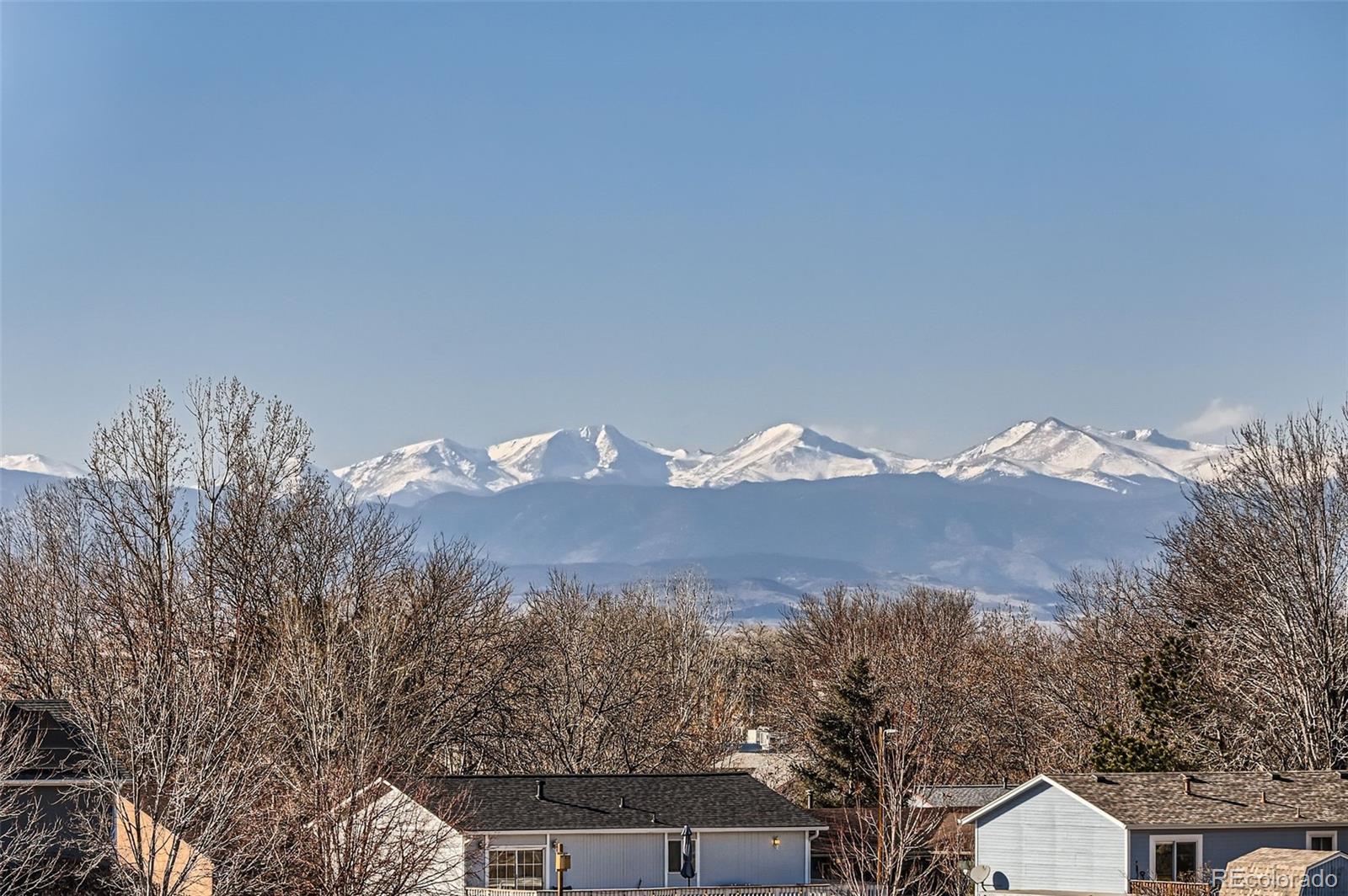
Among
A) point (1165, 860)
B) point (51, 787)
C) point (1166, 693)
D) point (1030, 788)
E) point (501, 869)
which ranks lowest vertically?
point (501, 869)

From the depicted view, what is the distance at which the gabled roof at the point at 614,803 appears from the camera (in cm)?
4612

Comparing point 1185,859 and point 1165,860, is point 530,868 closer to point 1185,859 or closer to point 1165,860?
point 1165,860

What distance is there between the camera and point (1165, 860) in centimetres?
4672

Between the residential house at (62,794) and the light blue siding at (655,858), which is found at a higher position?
the residential house at (62,794)

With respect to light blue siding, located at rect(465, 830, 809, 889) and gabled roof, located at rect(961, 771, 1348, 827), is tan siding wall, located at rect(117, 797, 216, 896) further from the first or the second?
gabled roof, located at rect(961, 771, 1348, 827)

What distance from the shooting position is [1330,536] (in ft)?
188

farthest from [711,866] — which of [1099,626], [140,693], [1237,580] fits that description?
[1099,626]

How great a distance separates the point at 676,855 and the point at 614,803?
2.42 metres

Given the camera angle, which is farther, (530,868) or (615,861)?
(615,861)

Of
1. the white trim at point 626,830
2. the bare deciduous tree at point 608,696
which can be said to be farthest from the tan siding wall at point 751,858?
the bare deciduous tree at point 608,696

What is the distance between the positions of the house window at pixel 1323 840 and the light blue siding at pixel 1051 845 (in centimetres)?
541

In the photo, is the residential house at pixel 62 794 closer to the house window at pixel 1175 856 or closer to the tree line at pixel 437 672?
the tree line at pixel 437 672

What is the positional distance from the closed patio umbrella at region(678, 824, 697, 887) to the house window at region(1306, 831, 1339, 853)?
1738cm

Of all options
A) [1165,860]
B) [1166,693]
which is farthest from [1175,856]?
[1166,693]
